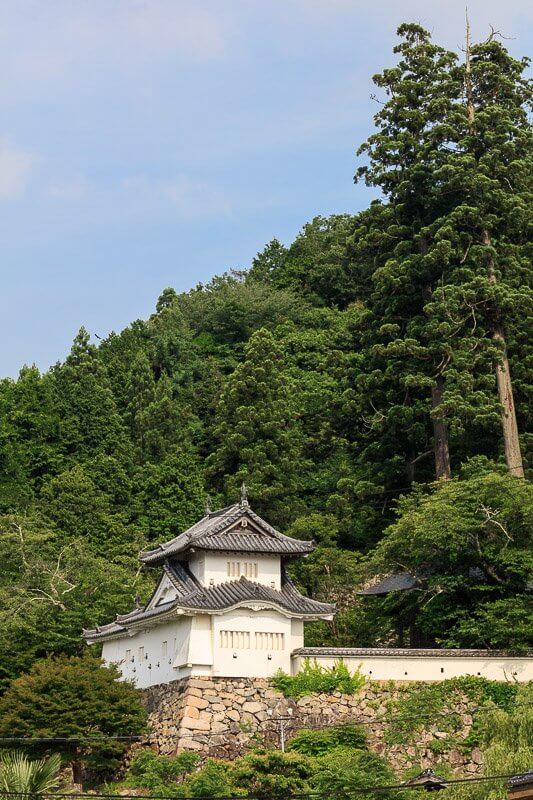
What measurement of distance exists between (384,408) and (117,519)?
11.9 m

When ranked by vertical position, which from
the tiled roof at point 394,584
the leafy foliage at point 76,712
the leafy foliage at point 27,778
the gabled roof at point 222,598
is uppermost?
the tiled roof at point 394,584

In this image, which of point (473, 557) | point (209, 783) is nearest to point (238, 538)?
point (473, 557)

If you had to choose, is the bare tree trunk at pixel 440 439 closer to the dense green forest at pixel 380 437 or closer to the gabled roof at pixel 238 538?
the dense green forest at pixel 380 437

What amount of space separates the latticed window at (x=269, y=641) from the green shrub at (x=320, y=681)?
87cm

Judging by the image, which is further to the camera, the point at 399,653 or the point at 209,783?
the point at 399,653

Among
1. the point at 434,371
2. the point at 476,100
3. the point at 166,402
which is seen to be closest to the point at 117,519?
the point at 166,402

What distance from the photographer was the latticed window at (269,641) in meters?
37.2

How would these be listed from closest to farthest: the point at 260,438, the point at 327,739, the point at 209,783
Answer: the point at 209,783, the point at 327,739, the point at 260,438

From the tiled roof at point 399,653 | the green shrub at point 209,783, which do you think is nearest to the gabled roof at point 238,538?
the tiled roof at point 399,653

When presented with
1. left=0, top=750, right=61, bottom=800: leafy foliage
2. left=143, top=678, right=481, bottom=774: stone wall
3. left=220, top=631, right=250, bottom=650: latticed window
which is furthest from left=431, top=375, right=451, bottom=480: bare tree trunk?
left=0, top=750, right=61, bottom=800: leafy foliage

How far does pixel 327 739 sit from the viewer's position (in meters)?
34.6

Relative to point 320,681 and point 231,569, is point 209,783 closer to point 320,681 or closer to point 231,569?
point 320,681

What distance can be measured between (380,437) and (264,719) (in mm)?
19403

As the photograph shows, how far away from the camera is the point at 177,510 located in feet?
187
